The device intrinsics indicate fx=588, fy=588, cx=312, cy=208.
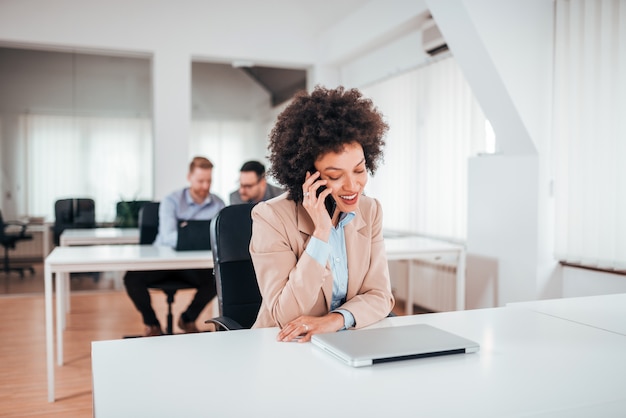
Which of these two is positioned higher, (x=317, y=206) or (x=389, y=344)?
(x=317, y=206)

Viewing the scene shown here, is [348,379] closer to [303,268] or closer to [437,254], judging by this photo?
[303,268]

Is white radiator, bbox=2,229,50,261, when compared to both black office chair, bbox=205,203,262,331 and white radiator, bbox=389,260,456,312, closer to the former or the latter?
white radiator, bbox=389,260,456,312

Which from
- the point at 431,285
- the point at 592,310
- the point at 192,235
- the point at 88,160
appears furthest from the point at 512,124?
the point at 88,160

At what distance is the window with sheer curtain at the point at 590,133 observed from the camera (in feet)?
10.9

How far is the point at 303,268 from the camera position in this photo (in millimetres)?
1755

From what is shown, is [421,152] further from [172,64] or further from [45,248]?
[45,248]

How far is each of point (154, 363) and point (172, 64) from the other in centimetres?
535

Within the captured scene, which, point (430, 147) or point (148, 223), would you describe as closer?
point (148, 223)

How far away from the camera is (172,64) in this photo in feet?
20.5

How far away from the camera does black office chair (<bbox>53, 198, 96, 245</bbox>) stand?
611 centimetres

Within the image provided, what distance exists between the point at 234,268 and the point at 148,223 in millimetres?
2441

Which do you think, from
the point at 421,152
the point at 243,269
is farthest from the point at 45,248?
the point at 243,269

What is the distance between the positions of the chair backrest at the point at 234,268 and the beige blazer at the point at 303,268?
0.36 m

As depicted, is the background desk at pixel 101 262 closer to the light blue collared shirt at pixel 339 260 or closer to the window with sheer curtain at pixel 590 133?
the light blue collared shirt at pixel 339 260
